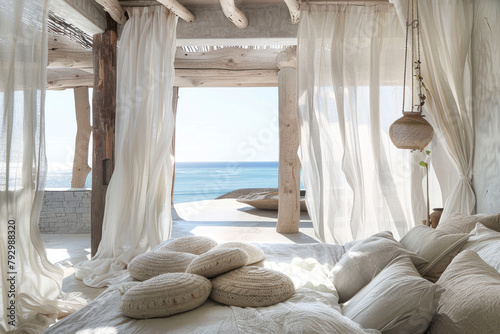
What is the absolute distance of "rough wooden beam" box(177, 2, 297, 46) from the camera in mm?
4176

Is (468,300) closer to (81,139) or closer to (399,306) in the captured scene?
(399,306)

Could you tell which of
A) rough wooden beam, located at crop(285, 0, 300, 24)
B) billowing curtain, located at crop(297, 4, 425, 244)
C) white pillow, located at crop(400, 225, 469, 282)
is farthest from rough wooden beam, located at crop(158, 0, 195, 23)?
white pillow, located at crop(400, 225, 469, 282)

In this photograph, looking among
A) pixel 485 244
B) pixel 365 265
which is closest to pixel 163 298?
pixel 365 265

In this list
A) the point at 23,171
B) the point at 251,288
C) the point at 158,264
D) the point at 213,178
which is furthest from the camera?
the point at 213,178

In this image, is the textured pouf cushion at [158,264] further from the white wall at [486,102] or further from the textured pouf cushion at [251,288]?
the white wall at [486,102]

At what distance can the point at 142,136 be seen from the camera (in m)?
4.11

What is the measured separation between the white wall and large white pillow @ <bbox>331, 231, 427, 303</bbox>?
1383mm

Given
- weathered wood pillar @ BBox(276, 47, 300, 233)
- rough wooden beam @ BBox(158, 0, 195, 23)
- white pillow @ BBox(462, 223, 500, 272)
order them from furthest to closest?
weathered wood pillar @ BBox(276, 47, 300, 233) → rough wooden beam @ BBox(158, 0, 195, 23) → white pillow @ BBox(462, 223, 500, 272)

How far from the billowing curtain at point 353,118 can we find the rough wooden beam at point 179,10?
107 centimetres

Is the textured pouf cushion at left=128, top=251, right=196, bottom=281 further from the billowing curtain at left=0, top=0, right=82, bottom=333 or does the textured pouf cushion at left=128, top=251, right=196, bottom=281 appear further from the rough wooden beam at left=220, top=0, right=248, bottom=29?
the rough wooden beam at left=220, top=0, right=248, bottom=29

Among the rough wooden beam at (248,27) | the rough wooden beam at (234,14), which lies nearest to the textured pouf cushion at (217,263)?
the rough wooden beam at (234,14)

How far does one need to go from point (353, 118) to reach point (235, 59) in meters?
2.20

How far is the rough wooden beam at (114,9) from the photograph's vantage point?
3833 mm

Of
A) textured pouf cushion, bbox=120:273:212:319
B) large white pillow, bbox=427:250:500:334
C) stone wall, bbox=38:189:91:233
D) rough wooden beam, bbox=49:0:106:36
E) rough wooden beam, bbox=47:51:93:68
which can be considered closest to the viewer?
large white pillow, bbox=427:250:500:334
